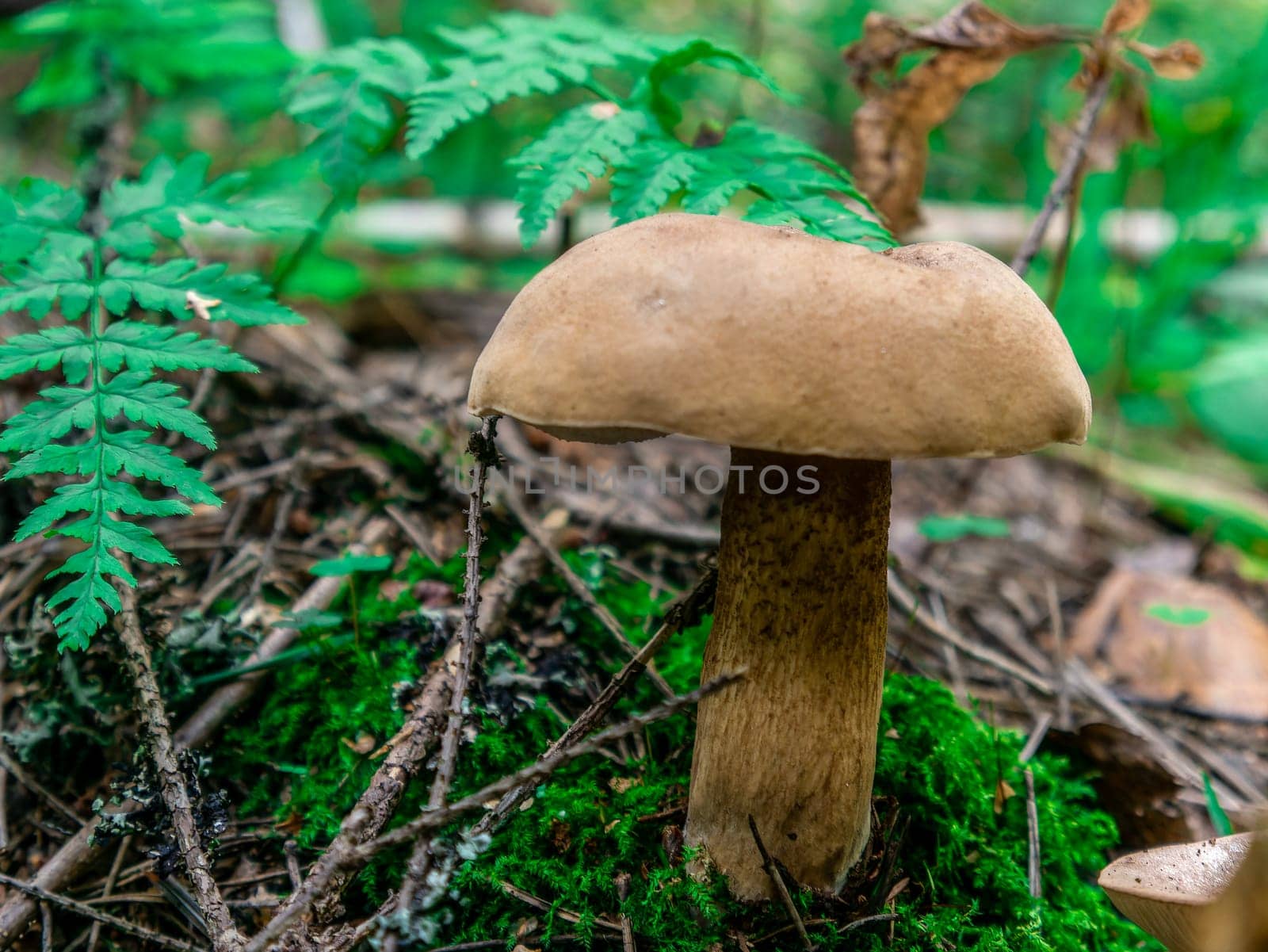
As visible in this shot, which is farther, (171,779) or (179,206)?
(179,206)

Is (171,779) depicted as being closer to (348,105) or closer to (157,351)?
(157,351)

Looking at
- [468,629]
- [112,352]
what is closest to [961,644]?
[468,629]

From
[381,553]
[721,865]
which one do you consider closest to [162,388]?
[381,553]

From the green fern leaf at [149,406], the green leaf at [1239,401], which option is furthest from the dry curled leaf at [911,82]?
the green leaf at [1239,401]

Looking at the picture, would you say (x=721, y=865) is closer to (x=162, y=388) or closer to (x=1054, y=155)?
(x=162, y=388)

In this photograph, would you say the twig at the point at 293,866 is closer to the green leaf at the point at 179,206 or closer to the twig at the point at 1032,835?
the green leaf at the point at 179,206

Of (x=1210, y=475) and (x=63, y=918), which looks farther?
(x=1210, y=475)

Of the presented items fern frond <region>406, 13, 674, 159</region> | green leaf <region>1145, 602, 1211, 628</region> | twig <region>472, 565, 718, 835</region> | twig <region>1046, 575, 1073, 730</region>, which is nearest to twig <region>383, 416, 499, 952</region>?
twig <region>472, 565, 718, 835</region>
